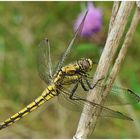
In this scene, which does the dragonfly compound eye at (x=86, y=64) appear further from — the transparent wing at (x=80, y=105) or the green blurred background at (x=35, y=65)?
the green blurred background at (x=35, y=65)

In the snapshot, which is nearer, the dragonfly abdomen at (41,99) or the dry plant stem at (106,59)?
the dry plant stem at (106,59)

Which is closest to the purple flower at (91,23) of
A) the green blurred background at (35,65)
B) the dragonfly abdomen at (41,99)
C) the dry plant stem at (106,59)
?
the green blurred background at (35,65)

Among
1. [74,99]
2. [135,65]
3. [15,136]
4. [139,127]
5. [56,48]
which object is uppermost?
[56,48]

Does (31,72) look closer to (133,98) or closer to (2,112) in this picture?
(2,112)

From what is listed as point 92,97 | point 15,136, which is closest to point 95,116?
point 92,97

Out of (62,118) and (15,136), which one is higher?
(62,118)
